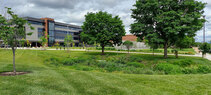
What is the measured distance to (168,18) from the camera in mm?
19406

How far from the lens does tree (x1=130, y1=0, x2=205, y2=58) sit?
1964 centimetres

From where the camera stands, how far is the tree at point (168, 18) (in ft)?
64.4

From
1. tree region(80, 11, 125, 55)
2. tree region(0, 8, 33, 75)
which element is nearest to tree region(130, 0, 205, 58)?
tree region(80, 11, 125, 55)

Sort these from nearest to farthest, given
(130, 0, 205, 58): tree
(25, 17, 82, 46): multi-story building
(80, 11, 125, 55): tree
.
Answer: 1. (130, 0, 205, 58): tree
2. (80, 11, 125, 55): tree
3. (25, 17, 82, 46): multi-story building

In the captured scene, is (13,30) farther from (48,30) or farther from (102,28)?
(48,30)

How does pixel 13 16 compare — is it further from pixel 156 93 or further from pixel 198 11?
pixel 198 11

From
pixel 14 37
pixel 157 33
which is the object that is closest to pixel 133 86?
pixel 14 37

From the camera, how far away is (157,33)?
22281mm

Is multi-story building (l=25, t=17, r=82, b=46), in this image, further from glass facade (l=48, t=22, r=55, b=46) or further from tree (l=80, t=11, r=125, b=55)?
tree (l=80, t=11, r=125, b=55)

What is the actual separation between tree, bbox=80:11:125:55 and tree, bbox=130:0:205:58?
6.70 m

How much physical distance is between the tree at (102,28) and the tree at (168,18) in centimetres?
670

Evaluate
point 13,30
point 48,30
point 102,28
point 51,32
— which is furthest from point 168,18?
point 51,32

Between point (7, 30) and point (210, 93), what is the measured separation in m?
12.2

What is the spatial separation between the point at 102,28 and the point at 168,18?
47.0 feet
